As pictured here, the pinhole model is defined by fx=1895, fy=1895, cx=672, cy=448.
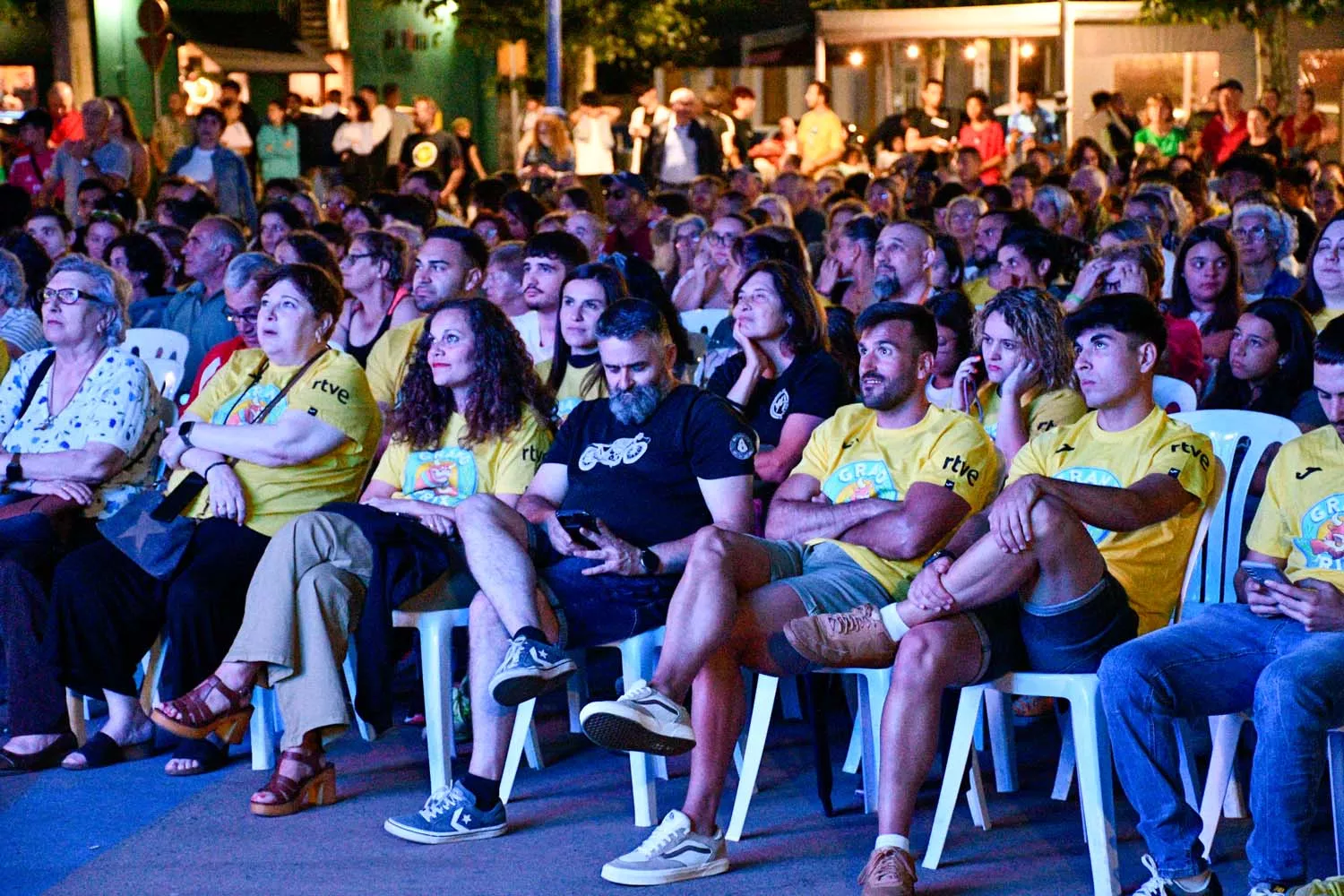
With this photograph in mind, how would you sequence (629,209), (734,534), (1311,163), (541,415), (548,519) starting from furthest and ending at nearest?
1. (1311,163)
2. (629,209)
3. (541,415)
4. (548,519)
5. (734,534)

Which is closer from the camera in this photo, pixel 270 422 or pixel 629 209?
pixel 270 422

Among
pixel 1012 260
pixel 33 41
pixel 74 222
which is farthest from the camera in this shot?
pixel 33 41

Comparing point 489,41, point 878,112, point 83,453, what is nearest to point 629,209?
point 83,453

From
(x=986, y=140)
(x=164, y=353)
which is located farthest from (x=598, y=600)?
(x=986, y=140)

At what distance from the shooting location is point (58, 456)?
5.60 metres

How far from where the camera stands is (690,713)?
4.47 meters

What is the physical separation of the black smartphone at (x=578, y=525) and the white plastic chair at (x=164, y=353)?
2745mm

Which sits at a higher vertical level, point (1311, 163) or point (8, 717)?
point (1311, 163)

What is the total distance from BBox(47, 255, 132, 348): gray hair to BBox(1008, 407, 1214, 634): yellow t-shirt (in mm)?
2985

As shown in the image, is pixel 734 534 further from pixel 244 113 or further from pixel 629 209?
pixel 244 113

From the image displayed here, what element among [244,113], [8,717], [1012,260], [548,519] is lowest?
[8,717]

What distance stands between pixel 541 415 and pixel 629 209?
5298 mm

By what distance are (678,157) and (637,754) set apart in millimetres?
10158

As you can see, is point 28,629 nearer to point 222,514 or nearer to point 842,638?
point 222,514
